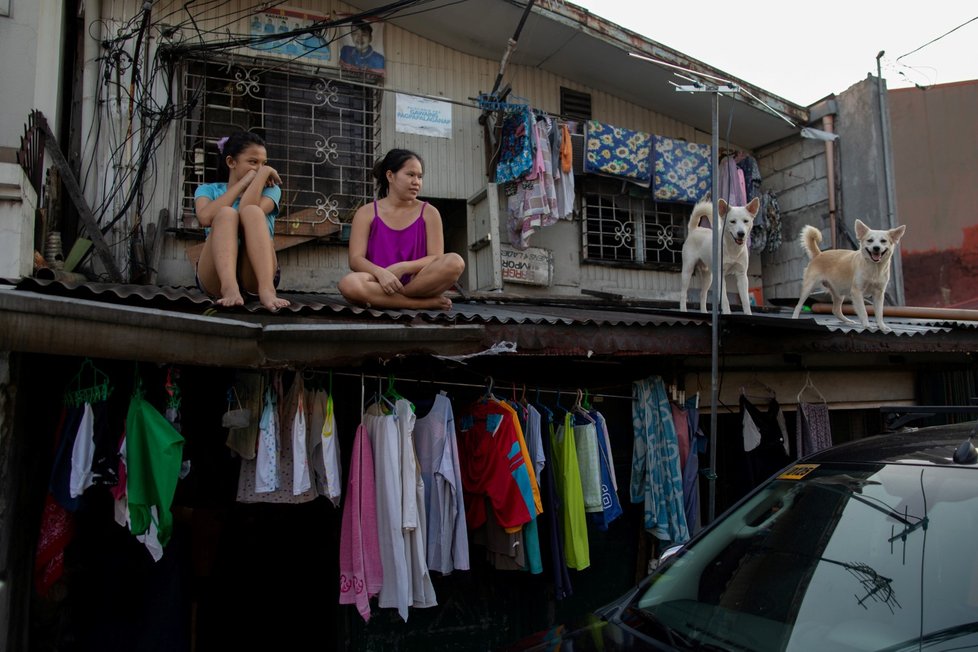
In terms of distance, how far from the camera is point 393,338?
3.67 metres

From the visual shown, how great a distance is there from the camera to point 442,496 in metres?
4.25

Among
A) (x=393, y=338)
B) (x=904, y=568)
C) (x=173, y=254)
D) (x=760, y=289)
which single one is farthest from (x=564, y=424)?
(x=760, y=289)

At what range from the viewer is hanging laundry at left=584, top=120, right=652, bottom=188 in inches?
322

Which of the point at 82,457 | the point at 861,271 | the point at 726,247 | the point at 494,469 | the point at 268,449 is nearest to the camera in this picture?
the point at 82,457

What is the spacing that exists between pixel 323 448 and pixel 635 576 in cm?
322

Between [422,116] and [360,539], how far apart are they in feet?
17.7

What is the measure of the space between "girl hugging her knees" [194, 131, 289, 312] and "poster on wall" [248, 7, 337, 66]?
2630mm

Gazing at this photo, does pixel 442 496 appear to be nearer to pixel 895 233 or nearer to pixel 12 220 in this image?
pixel 12 220

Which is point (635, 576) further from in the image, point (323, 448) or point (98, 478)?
point (98, 478)

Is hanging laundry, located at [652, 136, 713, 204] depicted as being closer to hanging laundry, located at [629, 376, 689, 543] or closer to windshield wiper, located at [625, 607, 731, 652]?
hanging laundry, located at [629, 376, 689, 543]

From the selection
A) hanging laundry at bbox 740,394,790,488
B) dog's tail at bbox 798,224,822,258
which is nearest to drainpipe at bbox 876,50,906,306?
dog's tail at bbox 798,224,822,258

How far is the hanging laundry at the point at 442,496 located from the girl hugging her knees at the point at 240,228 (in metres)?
1.28

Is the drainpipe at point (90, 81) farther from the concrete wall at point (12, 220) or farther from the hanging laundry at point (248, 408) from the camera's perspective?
the hanging laundry at point (248, 408)

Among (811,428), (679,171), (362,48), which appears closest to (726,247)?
(811,428)
